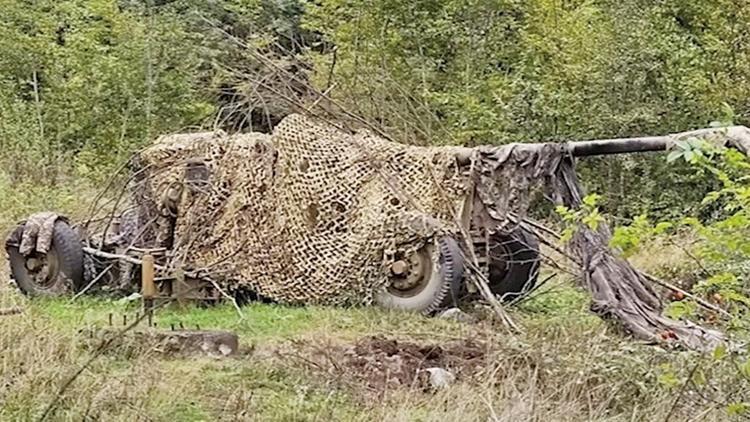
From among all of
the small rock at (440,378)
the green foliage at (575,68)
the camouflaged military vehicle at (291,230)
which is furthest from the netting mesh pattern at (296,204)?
the green foliage at (575,68)

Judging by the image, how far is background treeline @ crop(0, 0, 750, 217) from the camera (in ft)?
50.6

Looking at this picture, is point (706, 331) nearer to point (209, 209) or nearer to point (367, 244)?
point (367, 244)

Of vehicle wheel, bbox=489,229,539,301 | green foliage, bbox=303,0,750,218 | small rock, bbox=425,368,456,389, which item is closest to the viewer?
small rock, bbox=425,368,456,389

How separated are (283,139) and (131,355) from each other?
3.26 meters

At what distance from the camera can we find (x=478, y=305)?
338 inches

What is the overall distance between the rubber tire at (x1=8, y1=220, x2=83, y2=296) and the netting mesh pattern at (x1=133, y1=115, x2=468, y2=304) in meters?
0.61

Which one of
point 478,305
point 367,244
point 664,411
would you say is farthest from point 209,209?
point 664,411

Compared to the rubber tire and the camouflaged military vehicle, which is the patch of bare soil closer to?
the camouflaged military vehicle

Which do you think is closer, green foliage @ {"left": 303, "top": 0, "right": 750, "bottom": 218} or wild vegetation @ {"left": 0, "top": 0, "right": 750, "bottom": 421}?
wild vegetation @ {"left": 0, "top": 0, "right": 750, "bottom": 421}

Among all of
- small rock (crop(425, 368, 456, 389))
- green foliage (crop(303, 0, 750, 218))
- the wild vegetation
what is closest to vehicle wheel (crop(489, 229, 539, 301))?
the wild vegetation

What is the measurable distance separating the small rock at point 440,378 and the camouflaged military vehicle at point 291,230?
5.89 ft

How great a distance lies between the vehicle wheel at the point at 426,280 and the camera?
8.38 metres

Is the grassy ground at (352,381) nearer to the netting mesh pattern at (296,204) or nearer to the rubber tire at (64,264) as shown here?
the netting mesh pattern at (296,204)

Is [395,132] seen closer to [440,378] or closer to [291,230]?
[291,230]
